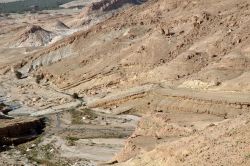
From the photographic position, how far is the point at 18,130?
4916 centimetres

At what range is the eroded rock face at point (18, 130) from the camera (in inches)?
1856

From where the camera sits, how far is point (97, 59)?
7181cm

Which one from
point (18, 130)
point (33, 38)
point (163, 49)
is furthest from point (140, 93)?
point (33, 38)

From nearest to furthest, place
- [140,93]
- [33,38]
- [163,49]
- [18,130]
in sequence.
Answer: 1. [18,130]
2. [140,93]
3. [163,49]
4. [33,38]

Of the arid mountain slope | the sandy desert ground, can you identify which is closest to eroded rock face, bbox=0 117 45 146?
the sandy desert ground

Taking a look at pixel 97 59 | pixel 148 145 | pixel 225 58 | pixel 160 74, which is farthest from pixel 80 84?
pixel 148 145

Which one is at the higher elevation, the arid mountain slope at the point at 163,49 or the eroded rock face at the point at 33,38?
the arid mountain slope at the point at 163,49

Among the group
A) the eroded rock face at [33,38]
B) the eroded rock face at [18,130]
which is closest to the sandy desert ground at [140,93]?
the eroded rock face at [18,130]

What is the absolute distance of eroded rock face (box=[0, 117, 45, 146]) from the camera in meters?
47.1

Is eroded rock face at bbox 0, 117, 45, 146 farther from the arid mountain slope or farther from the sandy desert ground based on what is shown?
the arid mountain slope

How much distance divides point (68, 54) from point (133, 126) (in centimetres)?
2988

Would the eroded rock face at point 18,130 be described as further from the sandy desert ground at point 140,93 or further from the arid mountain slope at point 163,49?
the arid mountain slope at point 163,49

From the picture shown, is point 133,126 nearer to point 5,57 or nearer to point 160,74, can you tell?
point 160,74

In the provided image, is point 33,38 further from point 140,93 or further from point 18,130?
point 18,130
